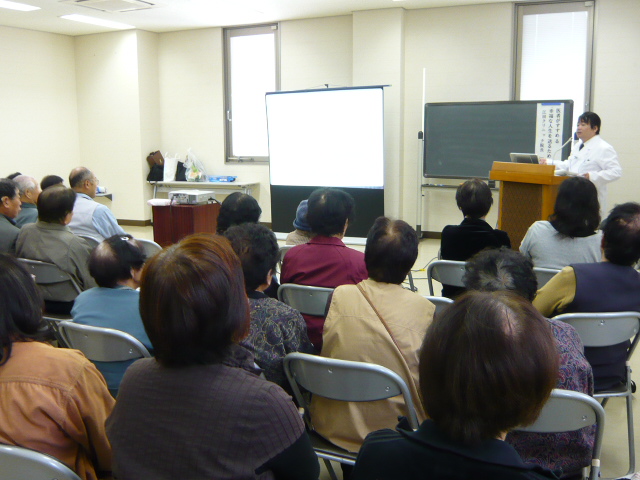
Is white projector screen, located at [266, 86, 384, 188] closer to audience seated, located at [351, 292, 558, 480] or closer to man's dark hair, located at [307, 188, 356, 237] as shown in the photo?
man's dark hair, located at [307, 188, 356, 237]

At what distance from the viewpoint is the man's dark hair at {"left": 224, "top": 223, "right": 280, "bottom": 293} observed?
194cm

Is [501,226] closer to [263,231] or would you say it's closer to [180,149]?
[263,231]

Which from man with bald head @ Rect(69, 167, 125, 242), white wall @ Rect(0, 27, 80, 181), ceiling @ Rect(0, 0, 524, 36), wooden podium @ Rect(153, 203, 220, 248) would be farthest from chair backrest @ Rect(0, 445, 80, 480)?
white wall @ Rect(0, 27, 80, 181)

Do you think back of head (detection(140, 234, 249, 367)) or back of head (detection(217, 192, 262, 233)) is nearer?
back of head (detection(140, 234, 249, 367))

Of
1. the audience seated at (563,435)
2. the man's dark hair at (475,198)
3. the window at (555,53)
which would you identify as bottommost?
the audience seated at (563,435)

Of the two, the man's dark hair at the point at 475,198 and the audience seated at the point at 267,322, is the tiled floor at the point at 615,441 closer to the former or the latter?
the audience seated at the point at 267,322

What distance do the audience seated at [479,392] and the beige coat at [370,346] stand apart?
82 centimetres

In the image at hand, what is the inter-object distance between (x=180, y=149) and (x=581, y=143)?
5657 mm

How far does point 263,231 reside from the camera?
2059 millimetres

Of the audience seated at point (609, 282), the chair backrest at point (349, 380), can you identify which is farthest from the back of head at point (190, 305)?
the audience seated at point (609, 282)

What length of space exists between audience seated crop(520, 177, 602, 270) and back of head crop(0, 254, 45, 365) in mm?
2269

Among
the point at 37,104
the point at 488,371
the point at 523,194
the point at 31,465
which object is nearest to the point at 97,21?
the point at 37,104

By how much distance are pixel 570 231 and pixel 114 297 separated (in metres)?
2.07

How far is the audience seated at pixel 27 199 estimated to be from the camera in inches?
153
